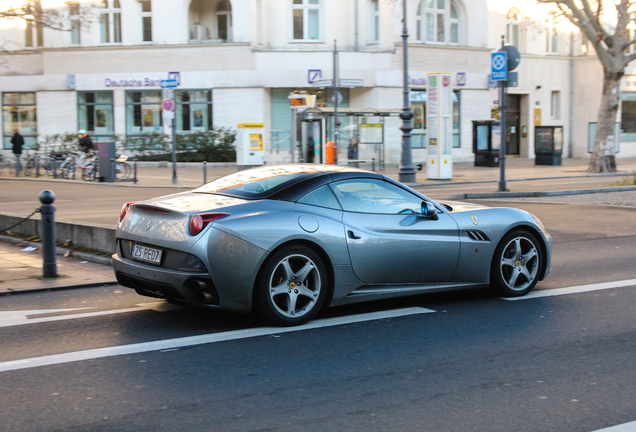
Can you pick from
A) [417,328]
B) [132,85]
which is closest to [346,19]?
[132,85]

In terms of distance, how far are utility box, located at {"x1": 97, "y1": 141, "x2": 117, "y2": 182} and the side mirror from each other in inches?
752

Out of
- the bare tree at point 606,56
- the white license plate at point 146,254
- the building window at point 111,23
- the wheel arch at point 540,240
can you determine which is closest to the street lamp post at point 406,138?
the bare tree at point 606,56

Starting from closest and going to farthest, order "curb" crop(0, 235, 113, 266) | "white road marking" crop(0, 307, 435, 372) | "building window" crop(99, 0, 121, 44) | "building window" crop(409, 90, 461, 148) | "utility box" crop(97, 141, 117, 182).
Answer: "white road marking" crop(0, 307, 435, 372) → "curb" crop(0, 235, 113, 266) → "utility box" crop(97, 141, 117, 182) → "building window" crop(99, 0, 121, 44) → "building window" crop(409, 90, 461, 148)

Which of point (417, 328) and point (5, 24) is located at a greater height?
point (5, 24)

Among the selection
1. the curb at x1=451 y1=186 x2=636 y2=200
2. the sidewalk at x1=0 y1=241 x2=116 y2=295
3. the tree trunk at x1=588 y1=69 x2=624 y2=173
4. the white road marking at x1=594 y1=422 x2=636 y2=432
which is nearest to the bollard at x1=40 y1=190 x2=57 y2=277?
the sidewalk at x1=0 y1=241 x2=116 y2=295

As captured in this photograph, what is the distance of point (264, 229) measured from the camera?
5.45m

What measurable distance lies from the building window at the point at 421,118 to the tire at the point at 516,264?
30.9 m

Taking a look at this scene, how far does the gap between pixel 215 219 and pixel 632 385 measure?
2973 millimetres

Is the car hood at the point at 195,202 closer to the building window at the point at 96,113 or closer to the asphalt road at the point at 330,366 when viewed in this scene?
the asphalt road at the point at 330,366

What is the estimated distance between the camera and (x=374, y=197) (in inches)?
246

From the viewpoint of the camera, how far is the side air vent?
21.5 feet

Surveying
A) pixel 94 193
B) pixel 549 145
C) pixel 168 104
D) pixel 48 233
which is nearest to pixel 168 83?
pixel 168 104

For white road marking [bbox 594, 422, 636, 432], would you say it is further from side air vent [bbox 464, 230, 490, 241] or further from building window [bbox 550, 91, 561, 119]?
building window [bbox 550, 91, 561, 119]

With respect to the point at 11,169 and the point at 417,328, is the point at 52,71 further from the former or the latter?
the point at 417,328
